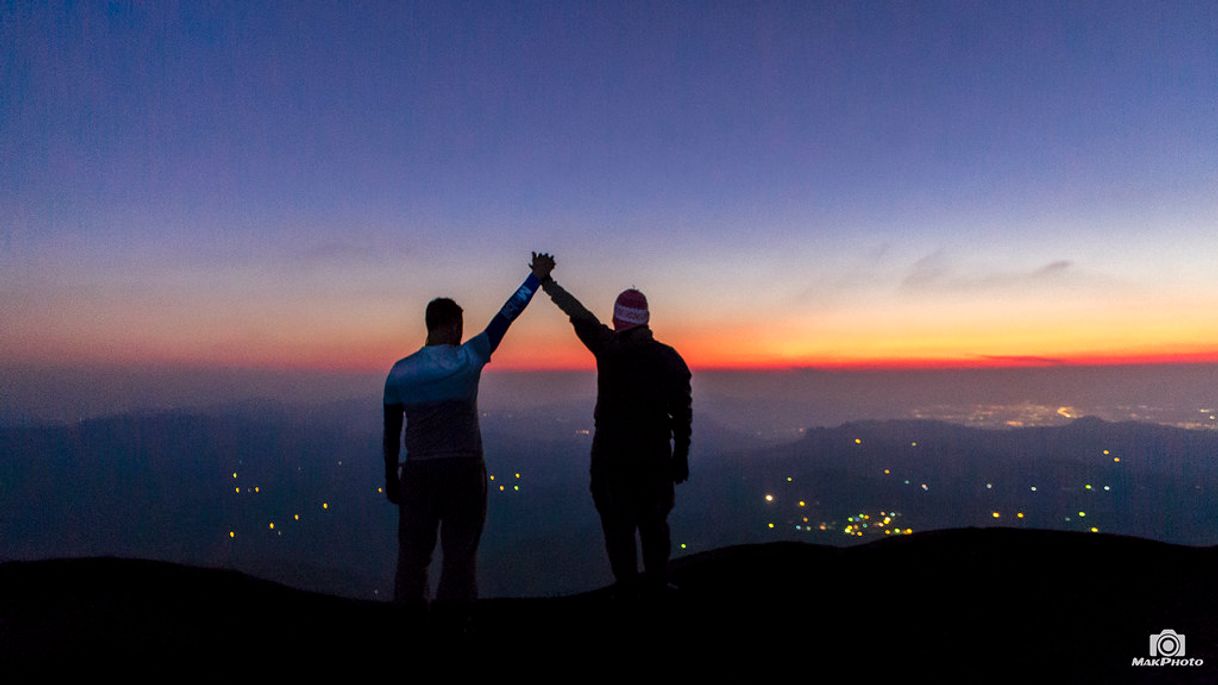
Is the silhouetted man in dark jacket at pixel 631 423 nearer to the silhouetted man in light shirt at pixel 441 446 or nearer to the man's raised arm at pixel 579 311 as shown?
the man's raised arm at pixel 579 311

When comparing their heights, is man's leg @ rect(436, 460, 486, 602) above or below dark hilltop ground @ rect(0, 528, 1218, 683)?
above

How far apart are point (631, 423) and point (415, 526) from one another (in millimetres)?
2120

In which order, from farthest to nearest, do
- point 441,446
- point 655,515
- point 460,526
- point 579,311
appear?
point 655,515 < point 579,311 < point 460,526 < point 441,446

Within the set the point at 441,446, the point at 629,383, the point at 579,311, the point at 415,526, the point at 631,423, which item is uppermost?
the point at 579,311

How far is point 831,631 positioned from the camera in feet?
15.8

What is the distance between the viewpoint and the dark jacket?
554 centimetres

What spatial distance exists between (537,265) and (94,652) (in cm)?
448

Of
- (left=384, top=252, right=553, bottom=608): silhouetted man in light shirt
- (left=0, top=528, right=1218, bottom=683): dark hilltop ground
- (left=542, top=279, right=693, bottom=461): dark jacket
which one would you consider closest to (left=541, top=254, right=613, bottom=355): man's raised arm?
(left=542, top=279, right=693, bottom=461): dark jacket

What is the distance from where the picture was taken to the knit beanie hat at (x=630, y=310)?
5.59m

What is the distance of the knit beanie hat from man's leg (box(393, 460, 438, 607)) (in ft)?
7.13

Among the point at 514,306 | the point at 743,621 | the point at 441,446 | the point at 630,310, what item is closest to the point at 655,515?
the point at 743,621

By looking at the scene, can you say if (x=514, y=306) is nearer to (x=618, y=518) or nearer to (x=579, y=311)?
(x=579, y=311)

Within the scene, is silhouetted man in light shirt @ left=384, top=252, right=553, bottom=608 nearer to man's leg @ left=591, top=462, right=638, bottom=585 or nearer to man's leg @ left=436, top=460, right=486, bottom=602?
man's leg @ left=436, top=460, right=486, bottom=602

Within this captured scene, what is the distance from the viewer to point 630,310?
5586 mm
